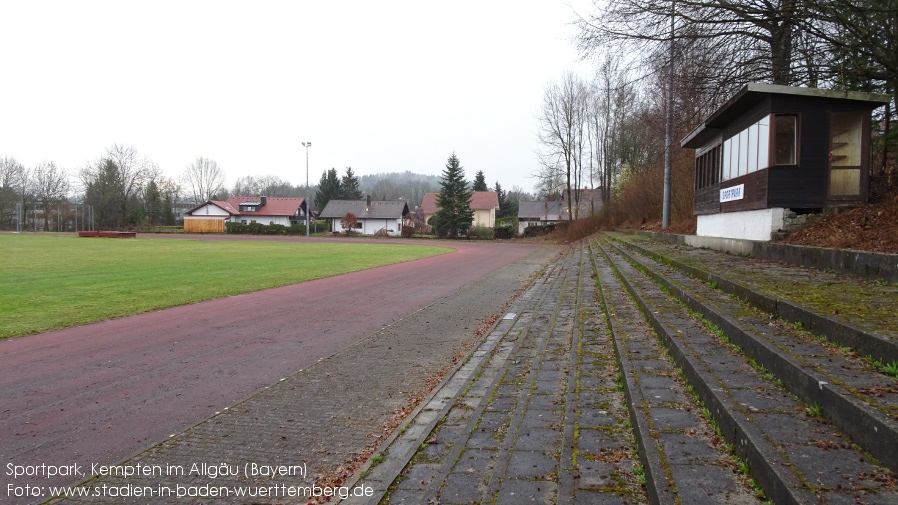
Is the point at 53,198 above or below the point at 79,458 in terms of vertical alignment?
above

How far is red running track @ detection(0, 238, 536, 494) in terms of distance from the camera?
15.2 ft

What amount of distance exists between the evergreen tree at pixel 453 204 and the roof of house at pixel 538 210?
31.2 metres

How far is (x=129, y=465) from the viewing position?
407 cm

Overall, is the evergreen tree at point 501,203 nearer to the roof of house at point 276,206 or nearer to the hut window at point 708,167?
the roof of house at point 276,206

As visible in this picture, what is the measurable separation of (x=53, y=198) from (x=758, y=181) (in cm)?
10333

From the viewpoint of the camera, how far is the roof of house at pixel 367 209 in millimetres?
87125

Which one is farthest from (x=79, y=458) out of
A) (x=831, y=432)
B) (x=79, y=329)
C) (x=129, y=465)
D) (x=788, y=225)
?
(x=788, y=225)

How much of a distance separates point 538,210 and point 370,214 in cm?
3033

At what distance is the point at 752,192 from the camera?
13.6 m

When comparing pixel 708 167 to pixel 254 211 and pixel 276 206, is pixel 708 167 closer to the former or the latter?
pixel 276 206

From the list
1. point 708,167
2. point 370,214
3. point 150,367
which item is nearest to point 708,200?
point 708,167

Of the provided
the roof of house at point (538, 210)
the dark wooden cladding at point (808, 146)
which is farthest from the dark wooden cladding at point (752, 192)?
the roof of house at point (538, 210)

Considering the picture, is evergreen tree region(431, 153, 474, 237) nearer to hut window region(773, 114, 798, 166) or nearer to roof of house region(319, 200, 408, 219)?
roof of house region(319, 200, 408, 219)

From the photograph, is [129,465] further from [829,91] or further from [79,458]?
[829,91]
